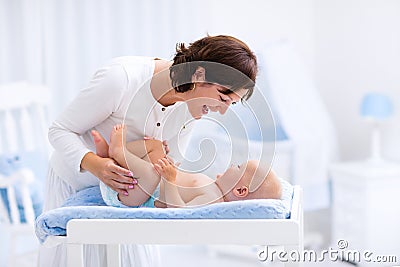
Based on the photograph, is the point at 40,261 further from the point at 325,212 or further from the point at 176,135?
the point at 325,212

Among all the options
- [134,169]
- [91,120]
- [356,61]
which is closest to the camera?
[134,169]

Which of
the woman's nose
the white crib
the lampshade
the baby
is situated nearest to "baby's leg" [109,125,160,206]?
the baby

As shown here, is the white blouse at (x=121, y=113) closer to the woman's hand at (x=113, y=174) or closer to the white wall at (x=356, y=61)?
the woman's hand at (x=113, y=174)

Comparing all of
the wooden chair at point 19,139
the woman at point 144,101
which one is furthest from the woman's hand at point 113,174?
the wooden chair at point 19,139

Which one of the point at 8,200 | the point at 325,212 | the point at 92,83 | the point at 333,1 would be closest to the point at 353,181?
the point at 325,212

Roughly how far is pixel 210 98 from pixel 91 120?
39 cm

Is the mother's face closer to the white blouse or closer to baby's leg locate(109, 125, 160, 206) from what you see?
the white blouse

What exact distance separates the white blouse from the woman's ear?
0.10m

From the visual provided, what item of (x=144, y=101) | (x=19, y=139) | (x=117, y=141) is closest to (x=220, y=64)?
(x=144, y=101)

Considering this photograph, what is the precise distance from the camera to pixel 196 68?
1.70m

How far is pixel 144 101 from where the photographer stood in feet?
5.94

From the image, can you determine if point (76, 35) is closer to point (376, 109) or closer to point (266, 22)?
point (266, 22)

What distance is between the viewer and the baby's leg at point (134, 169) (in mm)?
1769

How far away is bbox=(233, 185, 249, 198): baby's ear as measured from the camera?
1.81m
